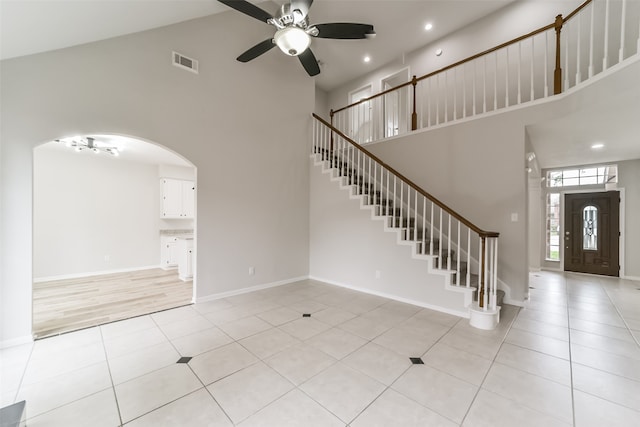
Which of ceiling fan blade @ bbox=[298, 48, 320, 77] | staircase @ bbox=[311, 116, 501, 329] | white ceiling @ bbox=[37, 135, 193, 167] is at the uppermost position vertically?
ceiling fan blade @ bbox=[298, 48, 320, 77]

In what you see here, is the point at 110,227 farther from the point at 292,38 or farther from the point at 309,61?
the point at 292,38

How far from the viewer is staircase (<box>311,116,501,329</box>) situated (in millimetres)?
3195

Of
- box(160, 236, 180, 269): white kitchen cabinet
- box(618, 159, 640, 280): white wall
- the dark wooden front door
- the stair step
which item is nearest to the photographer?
the stair step

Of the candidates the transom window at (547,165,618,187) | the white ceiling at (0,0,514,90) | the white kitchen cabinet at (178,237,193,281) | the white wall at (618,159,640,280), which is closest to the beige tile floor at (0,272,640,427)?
the white kitchen cabinet at (178,237,193,281)

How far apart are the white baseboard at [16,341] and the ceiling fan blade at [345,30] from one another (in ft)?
15.5

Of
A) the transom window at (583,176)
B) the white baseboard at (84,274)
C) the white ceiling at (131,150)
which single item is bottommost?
the white baseboard at (84,274)

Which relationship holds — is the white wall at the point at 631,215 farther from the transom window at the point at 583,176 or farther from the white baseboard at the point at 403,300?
the white baseboard at the point at 403,300

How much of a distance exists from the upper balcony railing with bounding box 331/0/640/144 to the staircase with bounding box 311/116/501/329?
1475mm

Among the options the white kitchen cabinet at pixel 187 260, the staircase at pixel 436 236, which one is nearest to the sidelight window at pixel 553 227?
the staircase at pixel 436 236

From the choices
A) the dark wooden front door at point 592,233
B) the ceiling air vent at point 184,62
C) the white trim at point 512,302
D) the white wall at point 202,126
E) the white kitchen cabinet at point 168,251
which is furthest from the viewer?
the white kitchen cabinet at point 168,251

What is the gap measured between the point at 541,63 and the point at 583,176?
403 centimetres

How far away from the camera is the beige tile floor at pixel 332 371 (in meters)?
1.69

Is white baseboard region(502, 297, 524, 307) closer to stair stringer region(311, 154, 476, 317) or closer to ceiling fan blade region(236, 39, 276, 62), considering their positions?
stair stringer region(311, 154, 476, 317)

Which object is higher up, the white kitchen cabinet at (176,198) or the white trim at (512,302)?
the white kitchen cabinet at (176,198)
